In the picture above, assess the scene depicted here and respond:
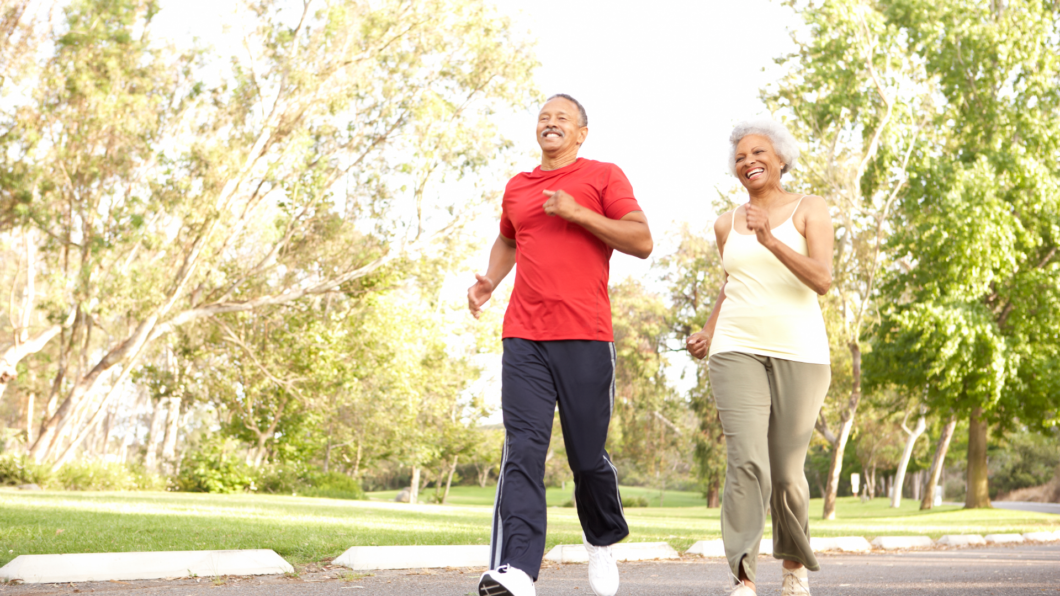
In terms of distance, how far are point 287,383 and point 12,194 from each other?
8.18 m

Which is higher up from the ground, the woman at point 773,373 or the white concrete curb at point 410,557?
the woman at point 773,373

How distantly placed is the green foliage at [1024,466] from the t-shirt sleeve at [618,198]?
56638mm

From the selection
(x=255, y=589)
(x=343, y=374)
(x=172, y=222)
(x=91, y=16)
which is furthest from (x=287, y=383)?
(x=255, y=589)

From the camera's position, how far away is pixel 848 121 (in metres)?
20.5

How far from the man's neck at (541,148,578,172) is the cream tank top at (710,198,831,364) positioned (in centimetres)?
92

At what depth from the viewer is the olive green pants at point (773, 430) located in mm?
4039

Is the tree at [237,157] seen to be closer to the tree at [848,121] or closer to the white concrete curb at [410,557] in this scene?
the tree at [848,121]

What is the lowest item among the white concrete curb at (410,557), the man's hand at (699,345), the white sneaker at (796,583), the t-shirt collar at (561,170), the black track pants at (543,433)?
the white concrete curb at (410,557)

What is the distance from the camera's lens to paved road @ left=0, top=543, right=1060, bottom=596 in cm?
480

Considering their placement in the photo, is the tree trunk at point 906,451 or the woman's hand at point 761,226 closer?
the woman's hand at point 761,226

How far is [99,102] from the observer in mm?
20500

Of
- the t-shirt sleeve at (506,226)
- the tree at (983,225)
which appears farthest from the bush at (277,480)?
the t-shirt sleeve at (506,226)

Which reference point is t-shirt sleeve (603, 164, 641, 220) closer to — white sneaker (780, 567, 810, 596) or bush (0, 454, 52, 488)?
white sneaker (780, 567, 810, 596)

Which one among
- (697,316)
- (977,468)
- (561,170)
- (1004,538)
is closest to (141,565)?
(561,170)
